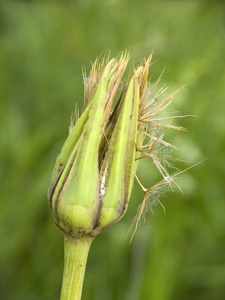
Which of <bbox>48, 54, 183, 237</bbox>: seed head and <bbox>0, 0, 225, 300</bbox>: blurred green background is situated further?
<bbox>0, 0, 225, 300</bbox>: blurred green background

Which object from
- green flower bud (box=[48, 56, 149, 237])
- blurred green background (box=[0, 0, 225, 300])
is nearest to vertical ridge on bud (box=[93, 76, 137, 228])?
green flower bud (box=[48, 56, 149, 237])

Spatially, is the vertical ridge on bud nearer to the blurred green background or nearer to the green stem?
the green stem

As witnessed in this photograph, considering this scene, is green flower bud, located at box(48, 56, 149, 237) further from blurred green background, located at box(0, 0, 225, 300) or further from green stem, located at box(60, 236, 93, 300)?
blurred green background, located at box(0, 0, 225, 300)

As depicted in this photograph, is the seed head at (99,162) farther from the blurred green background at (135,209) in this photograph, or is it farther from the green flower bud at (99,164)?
the blurred green background at (135,209)

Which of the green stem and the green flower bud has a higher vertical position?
the green flower bud

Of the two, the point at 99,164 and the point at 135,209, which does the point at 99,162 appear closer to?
the point at 99,164

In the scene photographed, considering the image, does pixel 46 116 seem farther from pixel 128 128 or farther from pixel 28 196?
pixel 128 128

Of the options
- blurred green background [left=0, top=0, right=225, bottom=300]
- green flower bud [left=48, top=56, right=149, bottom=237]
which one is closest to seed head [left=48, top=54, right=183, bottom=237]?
green flower bud [left=48, top=56, right=149, bottom=237]
